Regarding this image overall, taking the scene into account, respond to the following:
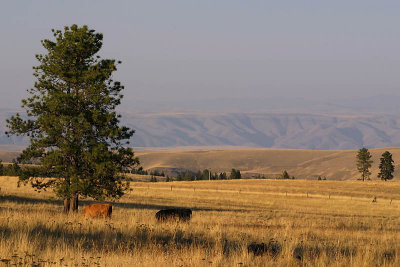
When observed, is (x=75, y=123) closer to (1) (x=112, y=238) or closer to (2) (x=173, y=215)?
(2) (x=173, y=215)

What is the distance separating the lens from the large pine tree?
2509 centimetres

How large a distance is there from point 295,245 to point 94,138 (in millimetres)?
13346

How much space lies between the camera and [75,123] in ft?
81.7

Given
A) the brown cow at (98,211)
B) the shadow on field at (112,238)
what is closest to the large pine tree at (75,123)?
the brown cow at (98,211)

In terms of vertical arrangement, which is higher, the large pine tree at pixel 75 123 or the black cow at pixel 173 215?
the large pine tree at pixel 75 123

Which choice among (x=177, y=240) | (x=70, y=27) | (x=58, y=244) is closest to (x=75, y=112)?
(x=70, y=27)

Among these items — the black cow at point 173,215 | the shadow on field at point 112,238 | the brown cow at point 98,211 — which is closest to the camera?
the shadow on field at point 112,238

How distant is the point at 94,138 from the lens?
2591cm

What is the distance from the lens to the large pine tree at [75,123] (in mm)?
25094

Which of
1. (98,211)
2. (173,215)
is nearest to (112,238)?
(173,215)

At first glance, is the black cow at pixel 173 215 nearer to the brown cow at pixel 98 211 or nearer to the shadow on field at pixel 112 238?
the brown cow at pixel 98 211

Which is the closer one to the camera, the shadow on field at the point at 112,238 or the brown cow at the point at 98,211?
the shadow on field at the point at 112,238

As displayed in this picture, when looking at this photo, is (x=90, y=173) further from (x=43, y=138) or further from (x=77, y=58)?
(x=77, y=58)

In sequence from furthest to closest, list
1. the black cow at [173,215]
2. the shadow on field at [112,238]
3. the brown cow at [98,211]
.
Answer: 1. the brown cow at [98,211]
2. the black cow at [173,215]
3. the shadow on field at [112,238]
